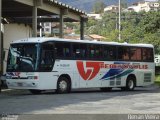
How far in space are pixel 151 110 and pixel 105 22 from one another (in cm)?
11646

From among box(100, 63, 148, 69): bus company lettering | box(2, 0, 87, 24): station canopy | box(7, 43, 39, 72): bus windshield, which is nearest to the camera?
box(7, 43, 39, 72): bus windshield

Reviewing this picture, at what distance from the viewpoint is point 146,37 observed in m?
63.4

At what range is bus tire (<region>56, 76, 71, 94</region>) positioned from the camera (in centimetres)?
2581

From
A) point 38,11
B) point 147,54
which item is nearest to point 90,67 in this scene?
point 147,54

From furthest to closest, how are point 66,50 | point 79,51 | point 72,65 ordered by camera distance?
point 79,51 → point 72,65 → point 66,50

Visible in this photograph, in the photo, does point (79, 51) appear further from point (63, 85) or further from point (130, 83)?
point (130, 83)

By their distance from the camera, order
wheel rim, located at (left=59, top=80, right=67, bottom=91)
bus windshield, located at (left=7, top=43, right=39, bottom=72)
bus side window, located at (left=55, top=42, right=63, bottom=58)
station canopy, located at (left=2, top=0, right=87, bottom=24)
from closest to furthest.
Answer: bus windshield, located at (left=7, top=43, right=39, bottom=72)
bus side window, located at (left=55, top=42, right=63, bottom=58)
wheel rim, located at (left=59, top=80, right=67, bottom=91)
station canopy, located at (left=2, top=0, right=87, bottom=24)

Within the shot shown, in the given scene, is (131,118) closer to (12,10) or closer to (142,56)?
(142,56)

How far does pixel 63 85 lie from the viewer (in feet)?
85.5

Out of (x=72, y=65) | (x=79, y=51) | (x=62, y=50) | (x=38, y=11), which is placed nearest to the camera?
(x=62, y=50)

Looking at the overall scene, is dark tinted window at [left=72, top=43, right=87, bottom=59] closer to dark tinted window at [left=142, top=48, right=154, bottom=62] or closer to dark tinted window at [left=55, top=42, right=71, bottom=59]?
dark tinted window at [left=55, top=42, right=71, bottom=59]

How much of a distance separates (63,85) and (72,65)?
125cm

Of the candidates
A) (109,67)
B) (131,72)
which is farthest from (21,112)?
(131,72)

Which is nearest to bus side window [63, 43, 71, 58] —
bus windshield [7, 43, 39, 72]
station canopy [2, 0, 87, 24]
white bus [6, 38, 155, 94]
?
white bus [6, 38, 155, 94]
